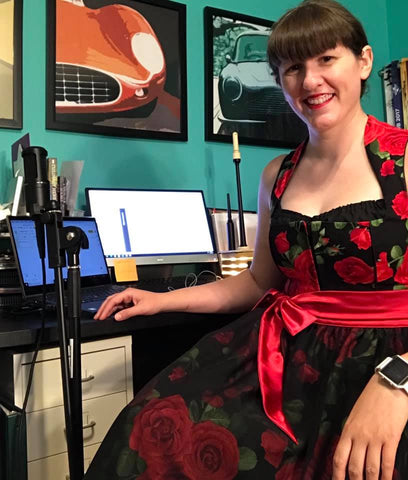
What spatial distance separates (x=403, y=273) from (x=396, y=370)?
22 centimetres

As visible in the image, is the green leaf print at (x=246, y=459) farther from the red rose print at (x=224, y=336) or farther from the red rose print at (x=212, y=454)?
the red rose print at (x=224, y=336)

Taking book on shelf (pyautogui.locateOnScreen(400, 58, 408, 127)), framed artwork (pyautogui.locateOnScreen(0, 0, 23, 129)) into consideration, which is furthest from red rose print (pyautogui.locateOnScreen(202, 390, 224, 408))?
book on shelf (pyautogui.locateOnScreen(400, 58, 408, 127))

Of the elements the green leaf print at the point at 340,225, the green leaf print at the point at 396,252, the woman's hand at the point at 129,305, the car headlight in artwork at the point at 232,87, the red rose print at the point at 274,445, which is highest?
the car headlight in artwork at the point at 232,87

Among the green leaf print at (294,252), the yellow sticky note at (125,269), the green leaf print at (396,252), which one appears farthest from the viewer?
the yellow sticky note at (125,269)

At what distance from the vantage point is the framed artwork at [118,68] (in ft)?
5.60

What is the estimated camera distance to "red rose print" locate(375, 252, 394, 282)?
862 mm

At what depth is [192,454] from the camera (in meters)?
0.72

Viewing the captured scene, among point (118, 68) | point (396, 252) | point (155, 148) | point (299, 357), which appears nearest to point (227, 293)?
point (299, 357)

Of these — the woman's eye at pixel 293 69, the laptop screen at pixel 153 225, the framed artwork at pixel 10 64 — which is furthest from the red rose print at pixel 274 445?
the framed artwork at pixel 10 64

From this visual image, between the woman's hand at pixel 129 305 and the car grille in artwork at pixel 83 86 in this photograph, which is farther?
the car grille in artwork at pixel 83 86

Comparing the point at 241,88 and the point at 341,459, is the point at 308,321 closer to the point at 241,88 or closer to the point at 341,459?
the point at 341,459

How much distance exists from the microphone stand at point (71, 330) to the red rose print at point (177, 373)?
0.16 metres

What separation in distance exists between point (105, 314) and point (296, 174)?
0.51 meters

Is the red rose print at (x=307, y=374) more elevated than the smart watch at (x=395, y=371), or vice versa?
the smart watch at (x=395, y=371)
